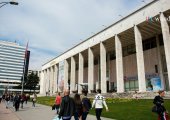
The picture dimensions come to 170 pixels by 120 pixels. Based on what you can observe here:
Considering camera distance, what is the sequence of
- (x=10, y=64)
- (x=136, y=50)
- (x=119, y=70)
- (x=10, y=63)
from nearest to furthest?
(x=136, y=50)
(x=119, y=70)
(x=10, y=64)
(x=10, y=63)

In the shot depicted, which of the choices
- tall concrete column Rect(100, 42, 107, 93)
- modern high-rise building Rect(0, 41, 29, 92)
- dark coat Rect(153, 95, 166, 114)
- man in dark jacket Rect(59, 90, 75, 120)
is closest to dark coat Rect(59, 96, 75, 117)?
man in dark jacket Rect(59, 90, 75, 120)

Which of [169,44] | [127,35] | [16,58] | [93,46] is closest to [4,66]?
[16,58]

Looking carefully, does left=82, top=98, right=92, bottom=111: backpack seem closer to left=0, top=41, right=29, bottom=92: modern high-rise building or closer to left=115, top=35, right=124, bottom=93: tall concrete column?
left=115, top=35, right=124, bottom=93: tall concrete column

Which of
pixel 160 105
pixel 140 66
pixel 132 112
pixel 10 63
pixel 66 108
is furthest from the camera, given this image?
pixel 10 63

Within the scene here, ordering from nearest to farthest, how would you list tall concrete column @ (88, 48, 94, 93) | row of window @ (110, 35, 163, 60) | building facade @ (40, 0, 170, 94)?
building facade @ (40, 0, 170, 94) → row of window @ (110, 35, 163, 60) → tall concrete column @ (88, 48, 94, 93)

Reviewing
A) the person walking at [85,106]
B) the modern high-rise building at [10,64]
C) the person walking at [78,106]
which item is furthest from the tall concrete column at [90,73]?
the modern high-rise building at [10,64]

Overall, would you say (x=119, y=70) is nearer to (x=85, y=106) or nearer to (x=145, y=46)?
(x=145, y=46)

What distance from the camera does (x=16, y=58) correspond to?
155 metres

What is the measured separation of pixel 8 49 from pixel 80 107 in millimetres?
151464

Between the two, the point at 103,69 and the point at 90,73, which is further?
the point at 90,73

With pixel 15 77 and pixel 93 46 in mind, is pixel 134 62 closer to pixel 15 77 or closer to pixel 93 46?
pixel 93 46

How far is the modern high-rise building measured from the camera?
144 metres

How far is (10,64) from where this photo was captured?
150 m


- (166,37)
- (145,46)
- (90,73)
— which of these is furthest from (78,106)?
(90,73)
